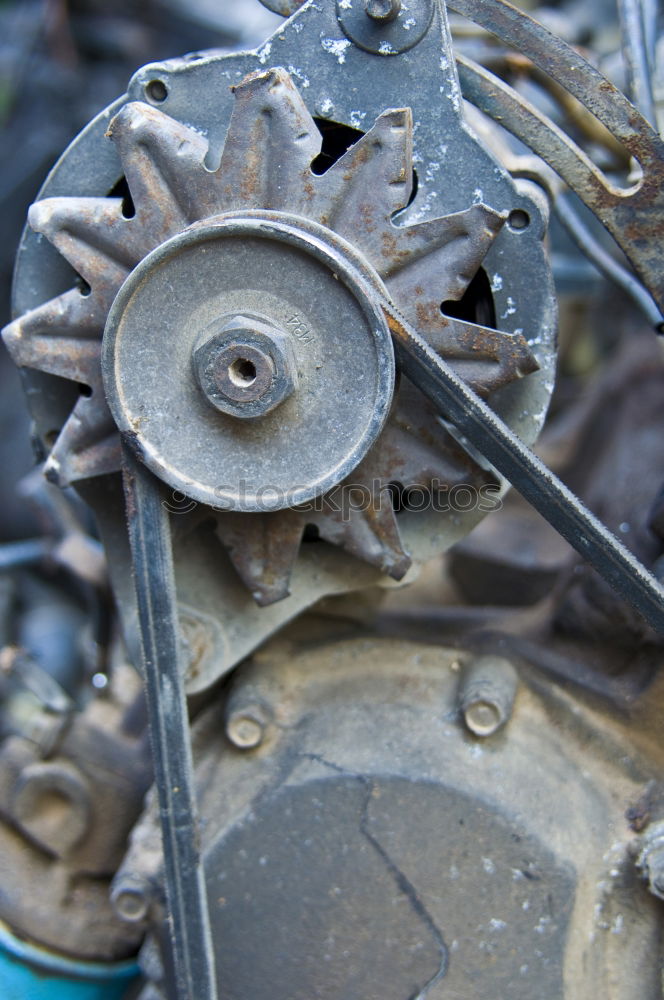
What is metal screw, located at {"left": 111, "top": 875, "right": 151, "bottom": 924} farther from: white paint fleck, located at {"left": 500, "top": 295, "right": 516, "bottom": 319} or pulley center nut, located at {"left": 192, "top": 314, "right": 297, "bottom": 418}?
white paint fleck, located at {"left": 500, "top": 295, "right": 516, "bottom": 319}

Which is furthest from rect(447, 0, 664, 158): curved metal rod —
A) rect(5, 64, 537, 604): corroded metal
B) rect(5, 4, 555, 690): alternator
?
rect(5, 64, 537, 604): corroded metal

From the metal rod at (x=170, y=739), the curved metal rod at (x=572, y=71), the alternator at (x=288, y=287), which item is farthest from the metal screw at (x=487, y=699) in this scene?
the curved metal rod at (x=572, y=71)

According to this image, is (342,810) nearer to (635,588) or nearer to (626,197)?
(635,588)

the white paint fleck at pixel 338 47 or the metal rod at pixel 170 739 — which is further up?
the white paint fleck at pixel 338 47

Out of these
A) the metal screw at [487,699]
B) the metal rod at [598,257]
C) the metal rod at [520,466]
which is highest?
the metal rod at [598,257]

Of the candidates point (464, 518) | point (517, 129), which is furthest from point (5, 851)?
point (517, 129)

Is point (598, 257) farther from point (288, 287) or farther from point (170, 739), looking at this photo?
point (170, 739)

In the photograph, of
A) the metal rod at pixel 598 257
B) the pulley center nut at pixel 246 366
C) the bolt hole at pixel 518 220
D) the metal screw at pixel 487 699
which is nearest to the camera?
the pulley center nut at pixel 246 366

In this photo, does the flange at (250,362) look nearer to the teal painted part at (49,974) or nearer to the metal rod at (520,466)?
the metal rod at (520,466)
